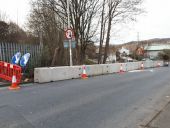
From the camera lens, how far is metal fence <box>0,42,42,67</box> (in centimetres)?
1789

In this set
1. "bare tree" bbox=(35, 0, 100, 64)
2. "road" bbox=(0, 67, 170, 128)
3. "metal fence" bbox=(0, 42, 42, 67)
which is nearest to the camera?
"road" bbox=(0, 67, 170, 128)

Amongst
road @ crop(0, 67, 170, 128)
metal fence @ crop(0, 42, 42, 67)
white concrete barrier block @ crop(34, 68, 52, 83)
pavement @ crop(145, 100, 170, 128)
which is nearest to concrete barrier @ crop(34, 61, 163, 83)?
white concrete barrier block @ crop(34, 68, 52, 83)

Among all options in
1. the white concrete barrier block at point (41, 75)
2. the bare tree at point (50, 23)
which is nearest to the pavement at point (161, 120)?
the white concrete barrier block at point (41, 75)

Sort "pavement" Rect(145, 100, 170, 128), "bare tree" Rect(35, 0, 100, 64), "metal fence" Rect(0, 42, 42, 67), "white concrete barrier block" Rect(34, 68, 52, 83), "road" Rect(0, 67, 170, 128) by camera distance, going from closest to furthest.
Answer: "pavement" Rect(145, 100, 170, 128), "road" Rect(0, 67, 170, 128), "white concrete barrier block" Rect(34, 68, 52, 83), "metal fence" Rect(0, 42, 42, 67), "bare tree" Rect(35, 0, 100, 64)

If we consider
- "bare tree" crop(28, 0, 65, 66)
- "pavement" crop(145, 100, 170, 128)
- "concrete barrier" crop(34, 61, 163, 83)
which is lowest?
"pavement" crop(145, 100, 170, 128)

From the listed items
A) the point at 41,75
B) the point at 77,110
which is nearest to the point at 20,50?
the point at 41,75

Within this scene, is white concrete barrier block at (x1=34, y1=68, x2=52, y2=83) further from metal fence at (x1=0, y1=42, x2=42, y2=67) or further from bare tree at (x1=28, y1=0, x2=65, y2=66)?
bare tree at (x1=28, y1=0, x2=65, y2=66)

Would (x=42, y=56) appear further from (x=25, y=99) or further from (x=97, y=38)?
(x=97, y=38)

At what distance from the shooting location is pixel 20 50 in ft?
63.2

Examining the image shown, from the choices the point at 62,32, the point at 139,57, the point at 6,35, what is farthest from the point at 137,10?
the point at 139,57

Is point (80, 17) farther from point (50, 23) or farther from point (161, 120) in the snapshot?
point (161, 120)

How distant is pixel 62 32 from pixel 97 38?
16.9 feet

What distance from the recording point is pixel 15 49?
61.9 feet

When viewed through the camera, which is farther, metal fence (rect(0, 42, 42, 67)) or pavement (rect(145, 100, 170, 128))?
metal fence (rect(0, 42, 42, 67))
